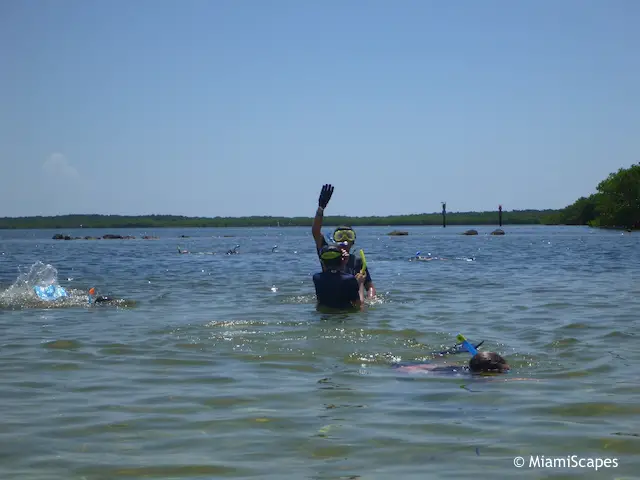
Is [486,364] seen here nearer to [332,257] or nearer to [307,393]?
[307,393]

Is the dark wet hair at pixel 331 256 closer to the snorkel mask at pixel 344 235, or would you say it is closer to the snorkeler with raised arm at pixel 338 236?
the snorkeler with raised arm at pixel 338 236

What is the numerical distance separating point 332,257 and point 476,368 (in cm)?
516

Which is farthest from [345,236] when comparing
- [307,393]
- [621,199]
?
[621,199]

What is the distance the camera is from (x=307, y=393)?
7.83 m

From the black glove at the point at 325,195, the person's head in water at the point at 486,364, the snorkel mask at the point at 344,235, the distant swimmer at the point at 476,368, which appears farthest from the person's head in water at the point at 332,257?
the person's head in water at the point at 486,364

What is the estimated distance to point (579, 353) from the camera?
1005cm

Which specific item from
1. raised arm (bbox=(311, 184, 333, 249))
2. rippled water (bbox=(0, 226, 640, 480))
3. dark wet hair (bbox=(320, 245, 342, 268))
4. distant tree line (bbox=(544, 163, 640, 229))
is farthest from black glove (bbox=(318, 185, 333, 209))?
distant tree line (bbox=(544, 163, 640, 229))

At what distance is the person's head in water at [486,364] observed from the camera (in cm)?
A: 861

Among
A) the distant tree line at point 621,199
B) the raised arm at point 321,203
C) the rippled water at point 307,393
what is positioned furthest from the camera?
the distant tree line at point 621,199

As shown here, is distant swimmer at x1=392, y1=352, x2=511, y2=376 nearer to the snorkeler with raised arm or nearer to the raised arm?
the snorkeler with raised arm

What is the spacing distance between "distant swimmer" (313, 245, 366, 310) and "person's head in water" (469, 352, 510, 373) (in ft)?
16.5

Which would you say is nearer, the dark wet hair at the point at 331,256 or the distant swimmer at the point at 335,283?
the dark wet hair at the point at 331,256

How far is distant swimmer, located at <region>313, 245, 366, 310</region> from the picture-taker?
44.2 feet

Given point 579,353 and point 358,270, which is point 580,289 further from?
point 579,353
